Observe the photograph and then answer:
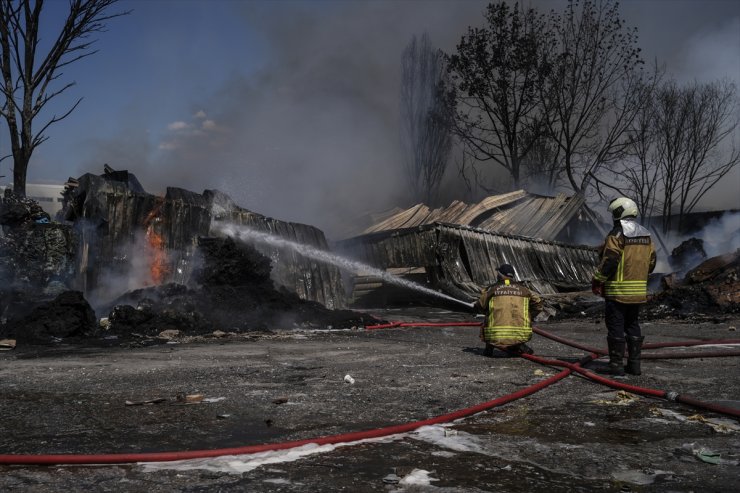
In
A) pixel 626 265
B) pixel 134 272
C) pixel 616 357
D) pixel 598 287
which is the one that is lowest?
pixel 616 357

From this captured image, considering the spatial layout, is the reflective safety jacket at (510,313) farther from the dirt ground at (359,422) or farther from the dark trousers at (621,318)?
the dark trousers at (621,318)

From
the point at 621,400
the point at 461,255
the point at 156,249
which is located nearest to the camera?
the point at 621,400

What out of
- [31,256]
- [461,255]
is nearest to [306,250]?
[461,255]

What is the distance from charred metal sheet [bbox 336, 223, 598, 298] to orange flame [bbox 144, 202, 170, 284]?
23.2 feet

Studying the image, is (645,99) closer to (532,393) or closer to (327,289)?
(327,289)

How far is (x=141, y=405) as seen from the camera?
4.54 metres

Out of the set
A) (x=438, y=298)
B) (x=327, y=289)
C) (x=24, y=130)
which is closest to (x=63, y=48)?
(x=24, y=130)

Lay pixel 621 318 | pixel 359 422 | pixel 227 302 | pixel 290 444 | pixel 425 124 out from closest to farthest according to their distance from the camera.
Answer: pixel 290 444
pixel 359 422
pixel 621 318
pixel 227 302
pixel 425 124

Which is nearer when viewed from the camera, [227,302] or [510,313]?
[510,313]

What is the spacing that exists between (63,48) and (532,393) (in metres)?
12.4

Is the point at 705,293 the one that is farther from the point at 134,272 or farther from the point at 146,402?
the point at 146,402

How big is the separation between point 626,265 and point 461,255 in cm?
1099

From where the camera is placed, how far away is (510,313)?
23.3ft

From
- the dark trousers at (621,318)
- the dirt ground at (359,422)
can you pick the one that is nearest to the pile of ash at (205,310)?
the dirt ground at (359,422)
